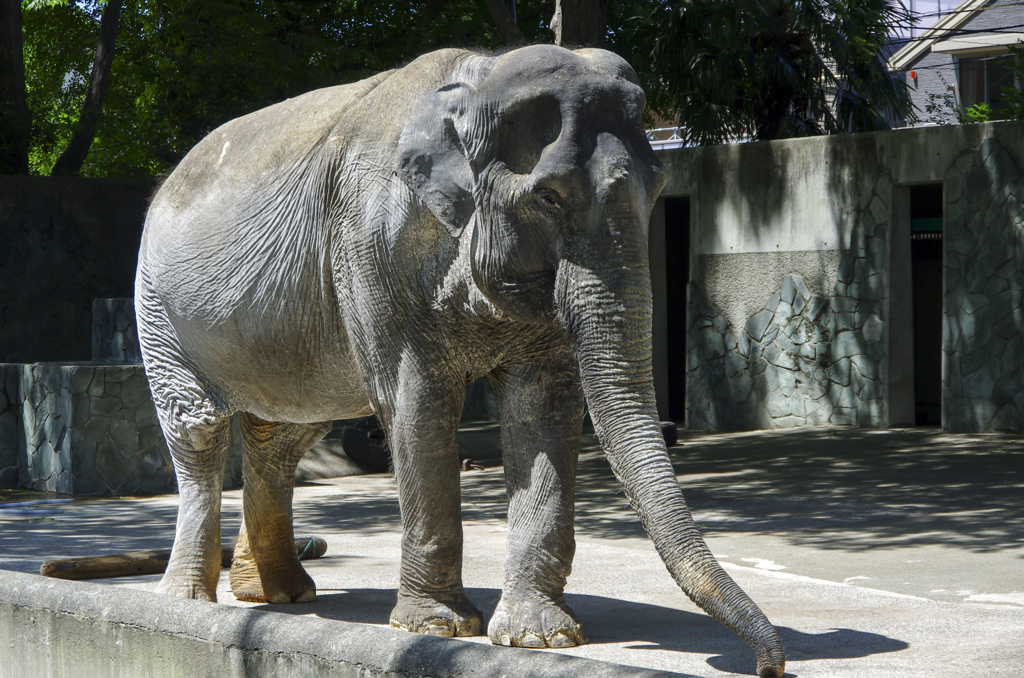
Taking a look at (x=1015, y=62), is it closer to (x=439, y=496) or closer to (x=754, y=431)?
(x=754, y=431)

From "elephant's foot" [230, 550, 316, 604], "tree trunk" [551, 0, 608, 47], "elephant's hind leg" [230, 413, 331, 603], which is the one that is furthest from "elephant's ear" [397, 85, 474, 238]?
"tree trunk" [551, 0, 608, 47]

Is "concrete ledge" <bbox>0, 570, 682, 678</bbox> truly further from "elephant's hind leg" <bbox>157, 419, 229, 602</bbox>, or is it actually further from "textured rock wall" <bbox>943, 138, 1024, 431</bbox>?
"textured rock wall" <bbox>943, 138, 1024, 431</bbox>

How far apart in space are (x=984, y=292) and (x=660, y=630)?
28.6 feet

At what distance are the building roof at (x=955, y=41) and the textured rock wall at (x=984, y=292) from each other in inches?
660

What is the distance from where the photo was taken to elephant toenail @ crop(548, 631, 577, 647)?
14.2 ft

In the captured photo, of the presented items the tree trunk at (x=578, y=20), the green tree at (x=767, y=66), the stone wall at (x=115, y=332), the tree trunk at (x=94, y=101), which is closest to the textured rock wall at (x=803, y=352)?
the green tree at (x=767, y=66)

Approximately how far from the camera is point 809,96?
60.0 ft

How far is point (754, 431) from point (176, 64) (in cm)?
867

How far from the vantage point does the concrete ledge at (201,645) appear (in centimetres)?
318

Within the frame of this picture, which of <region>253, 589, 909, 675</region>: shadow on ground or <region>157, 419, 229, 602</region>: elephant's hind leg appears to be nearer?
<region>253, 589, 909, 675</region>: shadow on ground

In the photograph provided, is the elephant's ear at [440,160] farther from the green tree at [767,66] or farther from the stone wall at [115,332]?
the green tree at [767,66]

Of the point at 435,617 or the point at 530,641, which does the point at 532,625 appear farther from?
the point at 435,617

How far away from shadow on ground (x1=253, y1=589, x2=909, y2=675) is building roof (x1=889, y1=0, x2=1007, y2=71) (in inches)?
987

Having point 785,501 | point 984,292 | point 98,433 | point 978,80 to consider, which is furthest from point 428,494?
point 978,80
